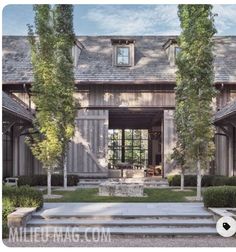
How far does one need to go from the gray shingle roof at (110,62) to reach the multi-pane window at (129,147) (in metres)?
7.25

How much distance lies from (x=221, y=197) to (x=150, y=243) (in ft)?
9.92

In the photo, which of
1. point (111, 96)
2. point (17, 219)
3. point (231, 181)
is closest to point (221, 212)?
point (17, 219)

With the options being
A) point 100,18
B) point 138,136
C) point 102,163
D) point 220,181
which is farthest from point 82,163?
point 100,18

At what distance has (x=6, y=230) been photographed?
883 centimetres

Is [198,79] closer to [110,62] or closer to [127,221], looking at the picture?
[127,221]

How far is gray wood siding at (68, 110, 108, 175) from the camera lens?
19781 millimetres

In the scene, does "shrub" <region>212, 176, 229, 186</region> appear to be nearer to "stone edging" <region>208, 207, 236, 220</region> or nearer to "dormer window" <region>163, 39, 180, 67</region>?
"dormer window" <region>163, 39, 180, 67</region>

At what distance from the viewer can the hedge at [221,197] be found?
414 inches

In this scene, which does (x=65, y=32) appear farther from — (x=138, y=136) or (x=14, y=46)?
(x=138, y=136)

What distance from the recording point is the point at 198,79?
13.7 m

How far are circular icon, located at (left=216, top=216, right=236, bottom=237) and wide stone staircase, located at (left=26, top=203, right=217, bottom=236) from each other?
1.31 ft

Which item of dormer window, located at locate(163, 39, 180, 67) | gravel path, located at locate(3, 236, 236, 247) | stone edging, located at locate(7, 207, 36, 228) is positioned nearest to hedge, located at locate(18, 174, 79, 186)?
dormer window, located at locate(163, 39, 180, 67)

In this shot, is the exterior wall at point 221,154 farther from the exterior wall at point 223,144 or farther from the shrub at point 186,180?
the shrub at point 186,180

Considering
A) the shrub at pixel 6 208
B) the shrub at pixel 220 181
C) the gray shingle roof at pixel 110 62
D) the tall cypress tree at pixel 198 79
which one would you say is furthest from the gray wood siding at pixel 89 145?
the shrub at pixel 6 208
